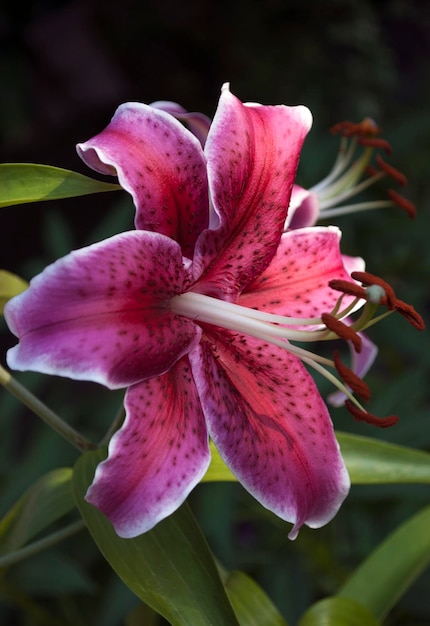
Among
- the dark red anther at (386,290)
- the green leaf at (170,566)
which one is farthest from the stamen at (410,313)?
the green leaf at (170,566)

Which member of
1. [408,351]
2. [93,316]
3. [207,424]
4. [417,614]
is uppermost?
[93,316]

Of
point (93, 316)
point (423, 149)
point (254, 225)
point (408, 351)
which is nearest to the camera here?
point (93, 316)

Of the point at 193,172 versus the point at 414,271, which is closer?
the point at 193,172

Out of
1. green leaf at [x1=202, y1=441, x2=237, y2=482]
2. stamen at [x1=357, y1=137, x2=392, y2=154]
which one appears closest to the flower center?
green leaf at [x1=202, y1=441, x2=237, y2=482]

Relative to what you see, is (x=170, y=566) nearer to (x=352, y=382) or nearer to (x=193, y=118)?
(x=352, y=382)

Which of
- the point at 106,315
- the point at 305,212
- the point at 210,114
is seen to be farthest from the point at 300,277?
the point at 210,114

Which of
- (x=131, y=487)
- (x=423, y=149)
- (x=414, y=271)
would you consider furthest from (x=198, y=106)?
(x=131, y=487)

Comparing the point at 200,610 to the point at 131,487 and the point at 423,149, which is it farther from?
the point at 423,149

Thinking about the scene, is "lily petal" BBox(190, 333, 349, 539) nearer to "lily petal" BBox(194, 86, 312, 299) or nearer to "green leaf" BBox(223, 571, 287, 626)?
"lily petal" BBox(194, 86, 312, 299)
